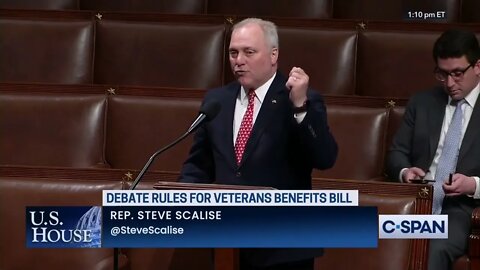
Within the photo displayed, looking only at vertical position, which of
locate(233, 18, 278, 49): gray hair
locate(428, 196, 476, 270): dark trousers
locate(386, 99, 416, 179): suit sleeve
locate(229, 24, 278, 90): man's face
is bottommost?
locate(428, 196, 476, 270): dark trousers

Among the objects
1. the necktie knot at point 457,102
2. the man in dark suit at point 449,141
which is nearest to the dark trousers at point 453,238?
the man in dark suit at point 449,141

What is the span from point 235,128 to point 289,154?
0.05m

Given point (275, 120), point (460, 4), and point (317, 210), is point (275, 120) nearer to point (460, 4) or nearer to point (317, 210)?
point (317, 210)

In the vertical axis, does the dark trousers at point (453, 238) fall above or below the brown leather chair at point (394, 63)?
below

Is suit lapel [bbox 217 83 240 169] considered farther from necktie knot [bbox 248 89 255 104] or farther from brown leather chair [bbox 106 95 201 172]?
brown leather chair [bbox 106 95 201 172]

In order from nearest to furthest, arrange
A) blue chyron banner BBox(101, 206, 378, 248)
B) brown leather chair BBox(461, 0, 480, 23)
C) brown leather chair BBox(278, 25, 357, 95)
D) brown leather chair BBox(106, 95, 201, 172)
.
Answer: blue chyron banner BBox(101, 206, 378, 248), brown leather chair BBox(106, 95, 201, 172), brown leather chair BBox(278, 25, 357, 95), brown leather chair BBox(461, 0, 480, 23)

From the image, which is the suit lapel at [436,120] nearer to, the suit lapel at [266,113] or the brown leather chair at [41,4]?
the suit lapel at [266,113]

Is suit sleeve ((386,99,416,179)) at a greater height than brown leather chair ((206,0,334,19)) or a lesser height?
lesser

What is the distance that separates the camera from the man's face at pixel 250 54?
0.78 m

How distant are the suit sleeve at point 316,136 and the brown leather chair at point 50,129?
0.37m

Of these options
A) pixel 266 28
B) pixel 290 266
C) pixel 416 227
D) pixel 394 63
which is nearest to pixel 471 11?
pixel 394 63

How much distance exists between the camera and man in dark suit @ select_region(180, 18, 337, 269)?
759 millimetres

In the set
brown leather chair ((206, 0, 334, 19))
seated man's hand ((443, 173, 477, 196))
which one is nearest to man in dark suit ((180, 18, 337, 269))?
seated man's hand ((443, 173, 477, 196))

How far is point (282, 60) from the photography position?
1.13 meters
